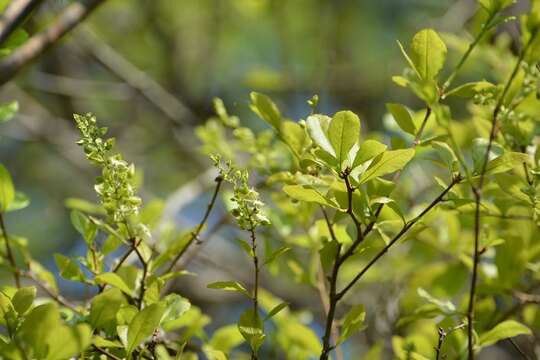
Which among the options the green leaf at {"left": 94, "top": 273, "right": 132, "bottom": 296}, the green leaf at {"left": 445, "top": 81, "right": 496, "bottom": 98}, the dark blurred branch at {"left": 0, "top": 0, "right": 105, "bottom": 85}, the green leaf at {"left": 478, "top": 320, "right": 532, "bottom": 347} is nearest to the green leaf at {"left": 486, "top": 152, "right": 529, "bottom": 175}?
the green leaf at {"left": 445, "top": 81, "right": 496, "bottom": 98}

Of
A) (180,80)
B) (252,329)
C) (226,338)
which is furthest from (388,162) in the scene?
(180,80)

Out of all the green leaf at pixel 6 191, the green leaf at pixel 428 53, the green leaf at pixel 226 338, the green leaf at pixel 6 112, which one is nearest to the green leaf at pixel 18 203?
the green leaf at pixel 6 191

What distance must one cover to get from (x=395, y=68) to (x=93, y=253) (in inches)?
90.2

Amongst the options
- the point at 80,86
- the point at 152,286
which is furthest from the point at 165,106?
the point at 152,286

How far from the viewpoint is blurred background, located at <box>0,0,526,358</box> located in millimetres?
2871

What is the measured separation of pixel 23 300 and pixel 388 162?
1.43ft

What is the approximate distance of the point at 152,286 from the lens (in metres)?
0.88

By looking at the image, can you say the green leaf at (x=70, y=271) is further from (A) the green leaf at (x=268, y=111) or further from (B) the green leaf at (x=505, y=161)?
(B) the green leaf at (x=505, y=161)

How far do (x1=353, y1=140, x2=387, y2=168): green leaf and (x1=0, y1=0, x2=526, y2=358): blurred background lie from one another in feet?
5.94

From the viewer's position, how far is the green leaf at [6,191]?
1011mm

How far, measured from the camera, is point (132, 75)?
9.00ft

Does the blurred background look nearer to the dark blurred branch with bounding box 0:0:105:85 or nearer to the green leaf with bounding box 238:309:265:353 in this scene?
the dark blurred branch with bounding box 0:0:105:85

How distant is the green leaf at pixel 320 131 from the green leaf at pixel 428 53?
0.15 meters

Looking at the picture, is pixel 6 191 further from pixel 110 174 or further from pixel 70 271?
pixel 110 174
